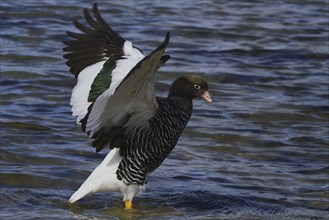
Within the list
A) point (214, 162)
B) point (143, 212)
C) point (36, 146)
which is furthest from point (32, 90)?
point (143, 212)

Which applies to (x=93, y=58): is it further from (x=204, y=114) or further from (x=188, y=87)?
(x=204, y=114)

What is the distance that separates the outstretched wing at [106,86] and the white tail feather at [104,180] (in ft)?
0.65

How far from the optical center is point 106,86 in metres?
7.61

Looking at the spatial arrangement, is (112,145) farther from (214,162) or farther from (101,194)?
(214,162)

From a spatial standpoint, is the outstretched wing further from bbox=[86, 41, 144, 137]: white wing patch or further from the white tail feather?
the white tail feather

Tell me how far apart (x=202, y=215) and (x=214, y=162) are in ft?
5.01

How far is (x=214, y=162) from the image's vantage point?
938 cm

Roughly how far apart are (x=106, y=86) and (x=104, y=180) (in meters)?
0.71

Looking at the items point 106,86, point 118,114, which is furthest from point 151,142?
point 106,86

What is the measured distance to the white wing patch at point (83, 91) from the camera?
7.75 meters

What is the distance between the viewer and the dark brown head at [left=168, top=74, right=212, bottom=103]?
8.09 metres

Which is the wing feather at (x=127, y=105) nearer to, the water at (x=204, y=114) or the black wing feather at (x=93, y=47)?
the black wing feather at (x=93, y=47)

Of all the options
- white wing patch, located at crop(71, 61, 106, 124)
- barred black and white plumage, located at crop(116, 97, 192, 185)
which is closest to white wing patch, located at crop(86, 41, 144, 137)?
white wing patch, located at crop(71, 61, 106, 124)

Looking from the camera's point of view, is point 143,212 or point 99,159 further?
point 99,159
